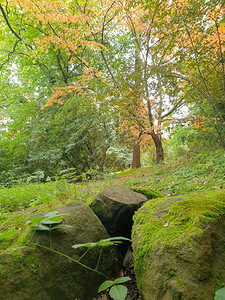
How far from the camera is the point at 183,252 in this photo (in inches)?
47.3

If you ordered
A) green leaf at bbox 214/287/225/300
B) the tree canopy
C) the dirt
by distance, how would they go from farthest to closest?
the tree canopy
the dirt
green leaf at bbox 214/287/225/300

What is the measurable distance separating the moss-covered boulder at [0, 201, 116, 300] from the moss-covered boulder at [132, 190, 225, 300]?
0.47 metres

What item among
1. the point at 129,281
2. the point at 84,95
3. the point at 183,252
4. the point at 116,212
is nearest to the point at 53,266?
the point at 129,281

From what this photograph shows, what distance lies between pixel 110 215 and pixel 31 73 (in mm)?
12521

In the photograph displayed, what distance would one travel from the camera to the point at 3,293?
115 cm

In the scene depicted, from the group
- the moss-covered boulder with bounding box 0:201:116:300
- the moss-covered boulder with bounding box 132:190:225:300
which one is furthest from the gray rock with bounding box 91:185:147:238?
the moss-covered boulder with bounding box 132:190:225:300

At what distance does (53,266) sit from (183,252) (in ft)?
3.14

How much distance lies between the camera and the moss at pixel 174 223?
1323 millimetres

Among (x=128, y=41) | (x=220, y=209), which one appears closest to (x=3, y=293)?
(x=220, y=209)

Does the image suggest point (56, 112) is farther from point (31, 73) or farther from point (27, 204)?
point (27, 204)

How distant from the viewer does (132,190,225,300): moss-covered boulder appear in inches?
43.1

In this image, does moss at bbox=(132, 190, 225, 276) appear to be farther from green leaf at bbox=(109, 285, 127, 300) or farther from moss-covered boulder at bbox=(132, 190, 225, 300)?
green leaf at bbox=(109, 285, 127, 300)

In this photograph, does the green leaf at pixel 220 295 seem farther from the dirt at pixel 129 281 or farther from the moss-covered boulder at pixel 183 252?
the dirt at pixel 129 281

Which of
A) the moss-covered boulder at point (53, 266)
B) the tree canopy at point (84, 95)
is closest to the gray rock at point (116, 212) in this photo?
the moss-covered boulder at point (53, 266)
